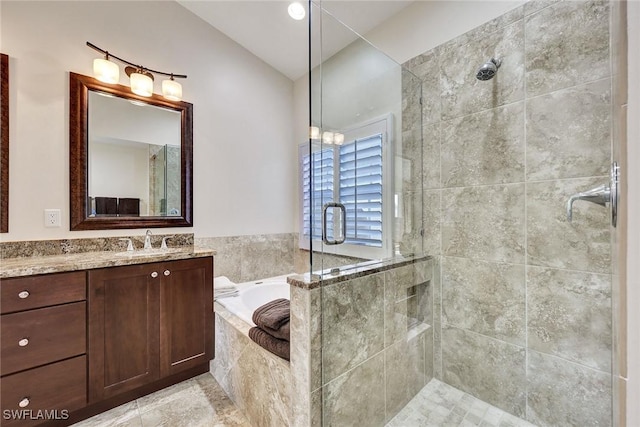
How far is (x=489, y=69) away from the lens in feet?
5.04

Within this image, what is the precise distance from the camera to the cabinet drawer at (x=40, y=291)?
128 cm

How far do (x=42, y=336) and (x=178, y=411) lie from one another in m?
0.83

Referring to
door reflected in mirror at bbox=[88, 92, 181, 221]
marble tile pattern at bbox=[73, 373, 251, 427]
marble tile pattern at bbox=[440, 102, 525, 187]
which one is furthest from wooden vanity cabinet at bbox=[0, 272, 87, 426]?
marble tile pattern at bbox=[440, 102, 525, 187]

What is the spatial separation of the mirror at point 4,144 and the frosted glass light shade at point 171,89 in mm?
834

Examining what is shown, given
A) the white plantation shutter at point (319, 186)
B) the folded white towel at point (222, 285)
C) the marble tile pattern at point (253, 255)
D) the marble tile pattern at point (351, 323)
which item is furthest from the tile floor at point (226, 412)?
the white plantation shutter at point (319, 186)

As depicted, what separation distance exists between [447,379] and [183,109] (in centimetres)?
283

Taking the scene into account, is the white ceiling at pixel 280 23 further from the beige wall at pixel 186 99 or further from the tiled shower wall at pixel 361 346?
the tiled shower wall at pixel 361 346

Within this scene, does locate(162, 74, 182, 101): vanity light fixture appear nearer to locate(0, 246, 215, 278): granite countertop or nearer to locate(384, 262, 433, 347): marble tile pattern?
locate(0, 246, 215, 278): granite countertop

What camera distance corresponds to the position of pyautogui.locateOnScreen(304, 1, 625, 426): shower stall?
49.3 inches

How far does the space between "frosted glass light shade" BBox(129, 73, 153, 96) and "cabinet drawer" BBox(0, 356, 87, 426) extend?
5.85ft

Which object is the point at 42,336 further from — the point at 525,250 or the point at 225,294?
the point at 525,250

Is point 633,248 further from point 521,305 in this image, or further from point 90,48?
point 90,48

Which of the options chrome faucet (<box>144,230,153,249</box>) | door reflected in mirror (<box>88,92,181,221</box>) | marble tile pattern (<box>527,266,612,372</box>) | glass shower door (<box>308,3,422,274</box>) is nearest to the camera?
marble tile pattern (<box>527,266,612,372</box>)

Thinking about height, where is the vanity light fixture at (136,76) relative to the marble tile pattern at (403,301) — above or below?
above
